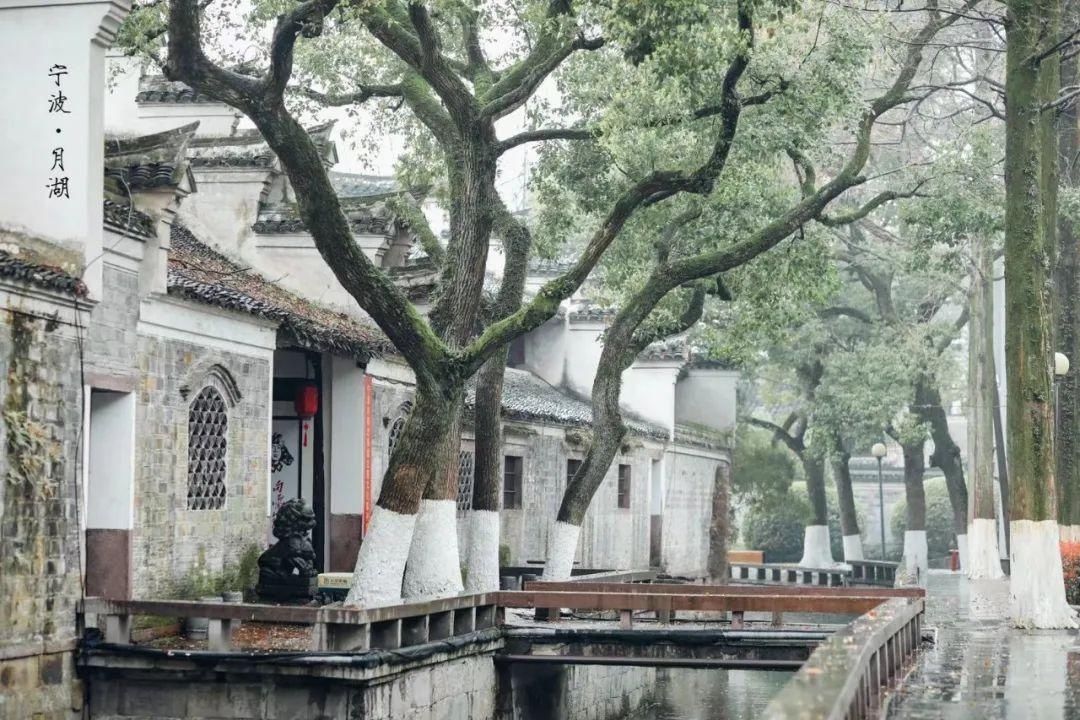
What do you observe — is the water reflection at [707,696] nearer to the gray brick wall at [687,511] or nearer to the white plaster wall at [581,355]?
the gray brick wall at [687,511]

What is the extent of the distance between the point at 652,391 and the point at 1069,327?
14.2m

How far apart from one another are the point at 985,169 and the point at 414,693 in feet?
40.3

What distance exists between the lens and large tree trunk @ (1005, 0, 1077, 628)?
17.6 m

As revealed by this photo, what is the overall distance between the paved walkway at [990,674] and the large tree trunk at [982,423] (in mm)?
10915

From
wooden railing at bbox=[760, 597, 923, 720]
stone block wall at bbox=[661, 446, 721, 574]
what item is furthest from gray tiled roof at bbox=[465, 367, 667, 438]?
wooden railing at bbox=[760, 597, 923, 720]

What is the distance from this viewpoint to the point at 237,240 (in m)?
22.8

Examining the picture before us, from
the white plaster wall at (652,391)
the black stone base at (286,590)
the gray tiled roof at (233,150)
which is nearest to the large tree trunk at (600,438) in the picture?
the black stone base at (286,590)

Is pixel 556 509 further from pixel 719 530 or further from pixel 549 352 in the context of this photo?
pixel 719 530

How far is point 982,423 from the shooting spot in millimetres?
32844

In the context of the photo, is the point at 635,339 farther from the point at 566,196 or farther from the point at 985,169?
the point at 985,169

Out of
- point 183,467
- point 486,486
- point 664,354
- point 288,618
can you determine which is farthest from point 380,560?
point 664,354

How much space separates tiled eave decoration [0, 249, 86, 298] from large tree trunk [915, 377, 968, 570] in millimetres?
28850

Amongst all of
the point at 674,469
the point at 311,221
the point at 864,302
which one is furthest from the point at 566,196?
the point at 864,302

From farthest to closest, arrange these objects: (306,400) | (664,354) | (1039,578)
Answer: (664,354)
(306,400)
(1039,578)
